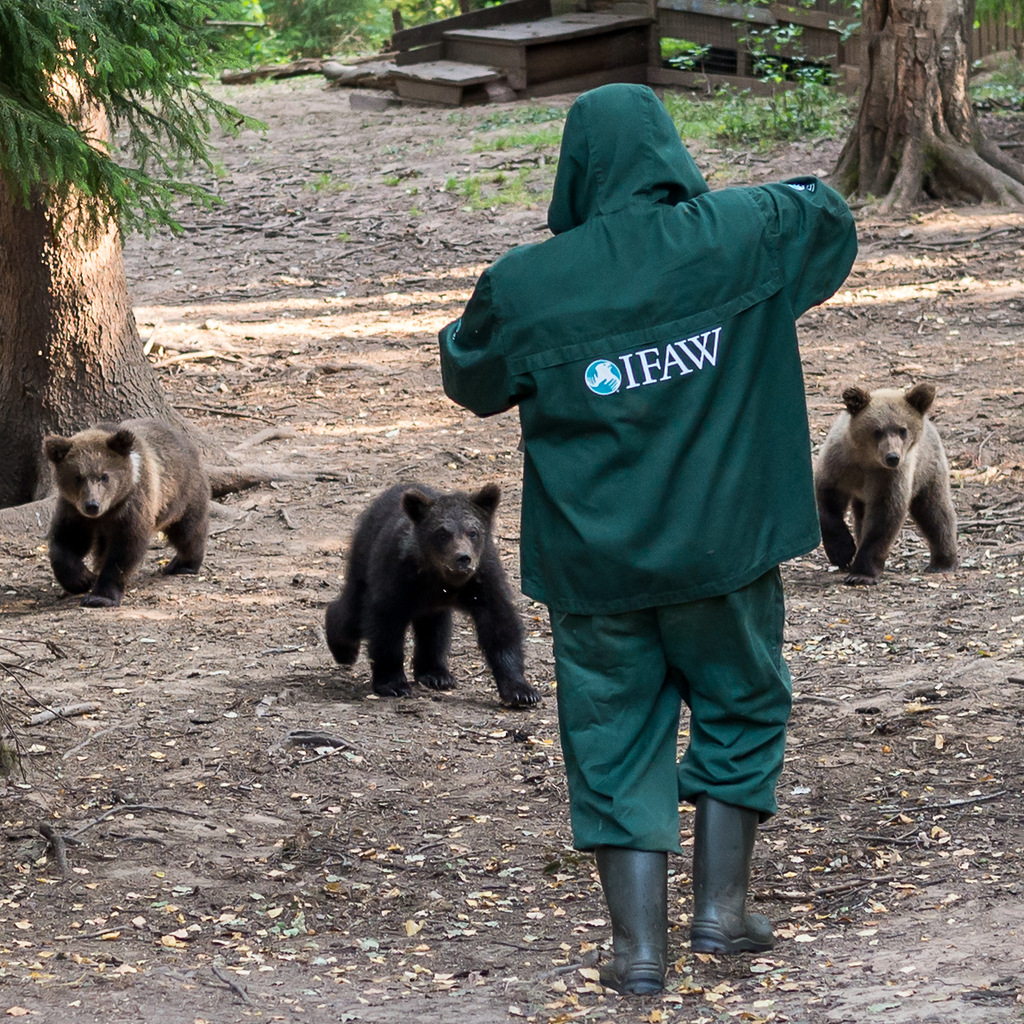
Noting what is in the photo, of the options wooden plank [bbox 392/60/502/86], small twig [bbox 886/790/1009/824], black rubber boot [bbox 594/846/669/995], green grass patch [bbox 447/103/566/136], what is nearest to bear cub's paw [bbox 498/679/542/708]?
small twig [bbox 886/790/1009/824]

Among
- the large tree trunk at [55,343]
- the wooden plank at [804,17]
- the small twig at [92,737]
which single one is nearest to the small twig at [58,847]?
the small twig at [92,737]

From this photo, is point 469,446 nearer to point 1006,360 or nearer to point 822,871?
point 1006,360

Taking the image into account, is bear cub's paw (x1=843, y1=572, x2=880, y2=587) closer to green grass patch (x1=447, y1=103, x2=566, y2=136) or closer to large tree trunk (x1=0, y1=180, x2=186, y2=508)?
large tree trunk (x1=0, y1=180, x2=186, y2=508)

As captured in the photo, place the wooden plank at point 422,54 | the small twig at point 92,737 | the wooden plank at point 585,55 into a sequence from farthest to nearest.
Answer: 1. the wooden plank at point 422,54
2. the wooden plank at point 585,55
3. the small twig at point 92,737

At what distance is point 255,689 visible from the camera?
6773mm

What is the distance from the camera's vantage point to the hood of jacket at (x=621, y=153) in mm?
3775

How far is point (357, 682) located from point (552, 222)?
3809 millimetres

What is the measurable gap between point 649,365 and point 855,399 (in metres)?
5.22

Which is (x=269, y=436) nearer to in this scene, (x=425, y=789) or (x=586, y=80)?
(x=425, y=789)

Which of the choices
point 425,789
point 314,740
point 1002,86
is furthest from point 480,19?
point 425,789

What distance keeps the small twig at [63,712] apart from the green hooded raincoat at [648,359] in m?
3.22

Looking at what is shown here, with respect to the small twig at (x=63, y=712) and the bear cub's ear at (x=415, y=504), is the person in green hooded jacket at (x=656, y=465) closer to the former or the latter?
the bear cub's ear at (x=415, y=504)

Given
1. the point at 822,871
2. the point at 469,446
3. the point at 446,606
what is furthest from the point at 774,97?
the point at 822,871

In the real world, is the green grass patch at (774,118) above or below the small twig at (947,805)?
above
